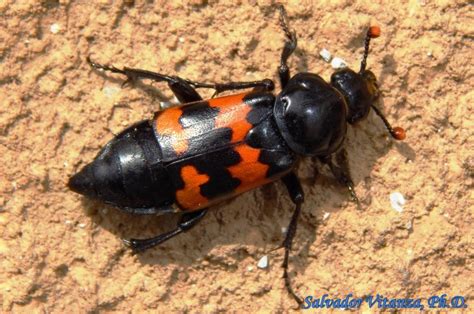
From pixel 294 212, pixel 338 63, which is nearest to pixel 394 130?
pixel 338 63

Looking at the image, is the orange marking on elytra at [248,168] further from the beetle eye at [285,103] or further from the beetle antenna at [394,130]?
the beetle antenna at [394,130]

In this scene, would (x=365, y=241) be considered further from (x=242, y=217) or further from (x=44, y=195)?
(x=44, y=195)

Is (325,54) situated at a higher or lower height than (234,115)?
higher

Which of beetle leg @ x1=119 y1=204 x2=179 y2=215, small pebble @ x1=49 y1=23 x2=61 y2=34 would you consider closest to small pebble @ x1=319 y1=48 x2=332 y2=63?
beetle leg @ x1=119 y1=204 x2=179 y2=215

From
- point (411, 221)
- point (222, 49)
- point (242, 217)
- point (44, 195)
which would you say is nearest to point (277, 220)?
point (242, 217)

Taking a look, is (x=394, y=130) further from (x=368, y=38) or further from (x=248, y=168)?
(x=248, y=168)
